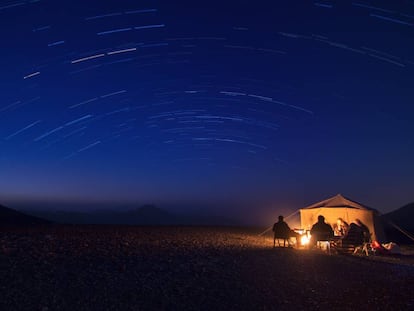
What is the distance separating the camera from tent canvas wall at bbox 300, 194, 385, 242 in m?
17.4

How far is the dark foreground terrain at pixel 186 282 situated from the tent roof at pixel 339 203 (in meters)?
7.38

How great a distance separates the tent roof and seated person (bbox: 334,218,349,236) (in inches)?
36.6

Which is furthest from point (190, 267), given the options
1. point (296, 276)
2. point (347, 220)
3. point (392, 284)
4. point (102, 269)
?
point (347, 220)

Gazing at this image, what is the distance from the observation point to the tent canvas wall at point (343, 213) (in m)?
17.4

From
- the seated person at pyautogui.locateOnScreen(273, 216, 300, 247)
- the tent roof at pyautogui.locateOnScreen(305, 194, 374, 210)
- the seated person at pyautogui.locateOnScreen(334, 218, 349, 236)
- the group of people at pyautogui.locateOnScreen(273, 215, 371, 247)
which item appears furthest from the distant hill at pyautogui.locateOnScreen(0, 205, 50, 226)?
the seated person at pyautogui.locateOnScreen(334, 218, 349, 236)

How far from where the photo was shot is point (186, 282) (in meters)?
6.90

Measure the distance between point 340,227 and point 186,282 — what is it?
1327 cm

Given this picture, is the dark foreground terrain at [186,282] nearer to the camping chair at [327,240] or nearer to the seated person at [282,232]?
the camping chair at [327,240]

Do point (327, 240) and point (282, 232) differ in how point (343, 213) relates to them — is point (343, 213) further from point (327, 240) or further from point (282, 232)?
point (282, 232)

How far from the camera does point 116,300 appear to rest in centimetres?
548

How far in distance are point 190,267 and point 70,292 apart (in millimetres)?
3564

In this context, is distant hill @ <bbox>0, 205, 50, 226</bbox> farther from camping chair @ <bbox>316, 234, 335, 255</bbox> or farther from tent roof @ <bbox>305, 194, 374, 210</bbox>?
camping chair @ <bbox>316, 234, 335, 255</bbox>

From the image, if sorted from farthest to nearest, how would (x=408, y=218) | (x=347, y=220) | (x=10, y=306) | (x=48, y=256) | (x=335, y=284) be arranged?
(x=408, y=218) < (x=347, y=220) < (x=48, y=256) < (x=335, y=284) < (x=10, y=306)

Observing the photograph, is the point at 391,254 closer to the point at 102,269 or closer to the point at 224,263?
the point at 224,263
